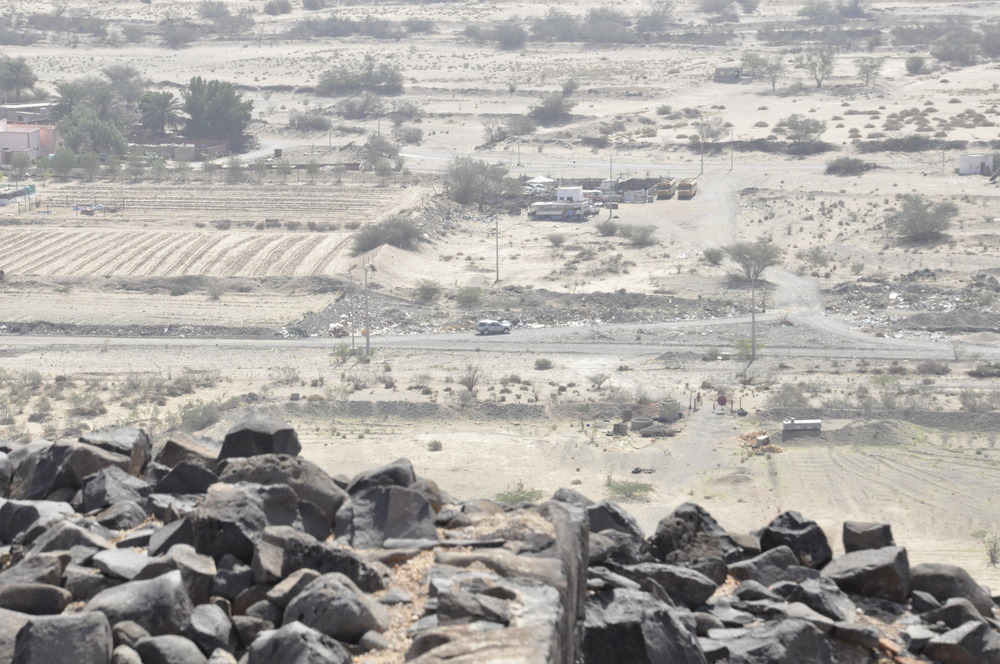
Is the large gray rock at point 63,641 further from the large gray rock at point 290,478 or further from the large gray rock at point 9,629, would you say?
the large gray rock at point 290,478

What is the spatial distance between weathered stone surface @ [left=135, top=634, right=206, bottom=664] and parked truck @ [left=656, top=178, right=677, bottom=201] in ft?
238

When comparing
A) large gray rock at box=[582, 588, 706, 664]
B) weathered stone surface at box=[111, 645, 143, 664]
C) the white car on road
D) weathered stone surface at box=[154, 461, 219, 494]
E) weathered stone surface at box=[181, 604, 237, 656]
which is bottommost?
the white car on road

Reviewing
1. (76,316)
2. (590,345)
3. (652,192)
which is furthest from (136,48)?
(590,345)

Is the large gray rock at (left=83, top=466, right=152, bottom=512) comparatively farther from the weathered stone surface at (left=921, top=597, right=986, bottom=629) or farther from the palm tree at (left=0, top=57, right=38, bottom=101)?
the palm tree at (left=0, top=57, right=38, bottom=101)

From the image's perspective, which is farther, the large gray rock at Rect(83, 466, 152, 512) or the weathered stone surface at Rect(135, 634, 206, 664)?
the large gray rock at Rect(83, 466, 152, 512)

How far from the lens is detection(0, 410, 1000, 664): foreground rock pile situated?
10.0 metres

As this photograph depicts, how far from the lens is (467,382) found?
45.9 metres

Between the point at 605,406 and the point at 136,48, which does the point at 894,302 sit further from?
the point at 136,48

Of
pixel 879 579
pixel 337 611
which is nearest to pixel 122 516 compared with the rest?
pixel 337 611

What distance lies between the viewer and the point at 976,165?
82312 millimetres

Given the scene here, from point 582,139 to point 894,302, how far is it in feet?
148

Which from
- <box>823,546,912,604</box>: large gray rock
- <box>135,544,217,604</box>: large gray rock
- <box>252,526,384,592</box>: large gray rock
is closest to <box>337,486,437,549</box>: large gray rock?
<box>252,526,384,592</box>: large gray rock

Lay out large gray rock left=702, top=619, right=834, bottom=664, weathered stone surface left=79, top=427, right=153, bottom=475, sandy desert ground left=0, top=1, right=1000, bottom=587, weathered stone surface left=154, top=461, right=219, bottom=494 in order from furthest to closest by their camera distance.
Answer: sandy desert ground left=0, top=1, right=1000, bottom=587, weathered stone surface left=79, top=427, right=153, bottom=475, weathered stone surface left=154, top=461, right=219, bottom=494, large gray rock left=702, top=619, right=834, bottom=664

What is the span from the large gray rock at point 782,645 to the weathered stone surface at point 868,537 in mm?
2963
